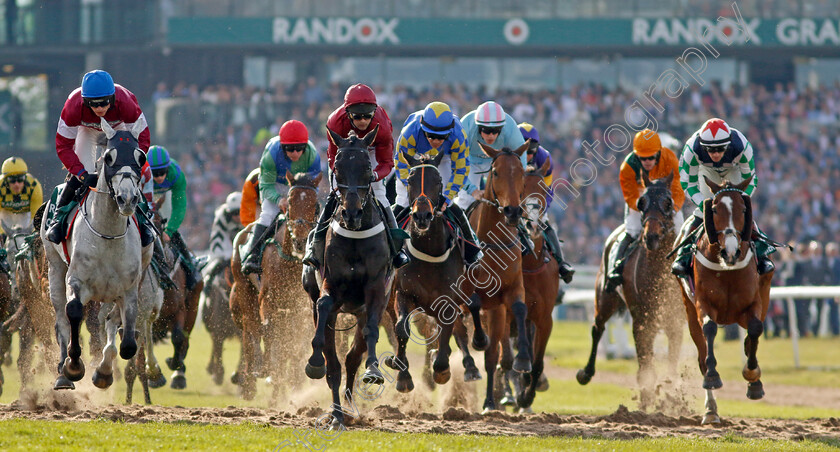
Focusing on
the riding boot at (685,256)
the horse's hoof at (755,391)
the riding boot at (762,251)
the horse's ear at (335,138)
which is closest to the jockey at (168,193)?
the horse's ear at (335,138)

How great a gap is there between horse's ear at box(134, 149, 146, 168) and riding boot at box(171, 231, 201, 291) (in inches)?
140

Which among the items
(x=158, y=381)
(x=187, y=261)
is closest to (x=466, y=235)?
(x=187, y=261)

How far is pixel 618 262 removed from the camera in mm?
10789

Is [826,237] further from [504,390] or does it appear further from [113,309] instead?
[113,309]

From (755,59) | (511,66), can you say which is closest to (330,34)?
(511,66)

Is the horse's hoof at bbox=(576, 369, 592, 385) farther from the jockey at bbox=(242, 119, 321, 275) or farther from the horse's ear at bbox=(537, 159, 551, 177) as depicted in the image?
the jockey at bbox=(242, 119, 321, 275)

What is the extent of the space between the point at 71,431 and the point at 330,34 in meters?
22.2

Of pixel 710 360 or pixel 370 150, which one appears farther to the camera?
pixel 710 360

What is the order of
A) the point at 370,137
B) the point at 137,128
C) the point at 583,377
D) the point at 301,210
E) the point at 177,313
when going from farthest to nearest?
the point at 177,313, the point at 583,377, the point at 301,210, the point at 137,128, the point at 370,137

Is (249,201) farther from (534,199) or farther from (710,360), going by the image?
(710,360)

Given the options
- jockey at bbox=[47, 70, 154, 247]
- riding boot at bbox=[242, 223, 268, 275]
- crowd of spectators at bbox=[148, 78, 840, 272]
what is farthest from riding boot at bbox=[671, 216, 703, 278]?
crowd of spectators at bbox=[148, 78, 840, 272]

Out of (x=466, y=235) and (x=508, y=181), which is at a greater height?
(x=508, y=181)

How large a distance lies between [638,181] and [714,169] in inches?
63.2

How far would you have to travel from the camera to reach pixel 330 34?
28.4 m
